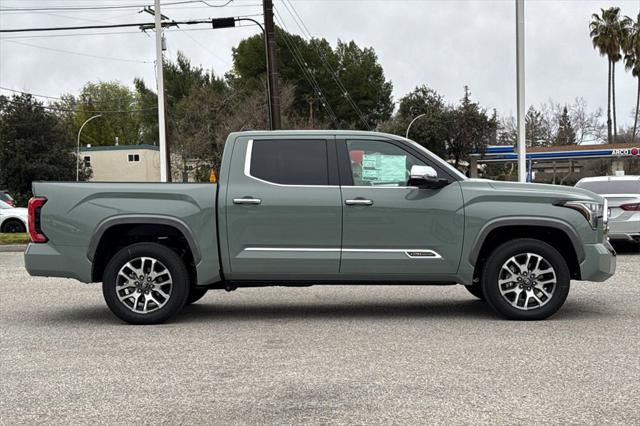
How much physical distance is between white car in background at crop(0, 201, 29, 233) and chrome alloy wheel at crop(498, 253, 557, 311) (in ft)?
62.2

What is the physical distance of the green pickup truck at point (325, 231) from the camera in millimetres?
7074

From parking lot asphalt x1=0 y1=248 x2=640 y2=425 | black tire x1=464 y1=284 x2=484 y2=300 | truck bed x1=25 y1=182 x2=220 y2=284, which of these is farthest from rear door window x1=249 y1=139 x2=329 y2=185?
black tire x1=464 y1=284 x2=484 y2=300

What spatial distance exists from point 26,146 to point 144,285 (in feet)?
173

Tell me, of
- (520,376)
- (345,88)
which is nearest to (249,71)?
(345,88)

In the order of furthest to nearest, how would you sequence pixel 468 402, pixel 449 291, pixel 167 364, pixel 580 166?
pixel 580 166 < pixel 449 291 < pixel 167 364 < pixel 468 402

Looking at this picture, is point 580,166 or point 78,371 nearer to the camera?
point 78,371

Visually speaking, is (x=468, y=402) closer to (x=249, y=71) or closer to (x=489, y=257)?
(x=489, y=257)

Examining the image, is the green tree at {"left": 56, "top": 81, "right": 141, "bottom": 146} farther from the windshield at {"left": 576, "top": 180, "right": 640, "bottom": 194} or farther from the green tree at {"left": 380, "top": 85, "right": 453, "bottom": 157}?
the windshield at {"left": 576, "top": 180, "right": 640, "bottom": 194}

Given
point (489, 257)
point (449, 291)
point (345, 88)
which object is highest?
point (345, 88)

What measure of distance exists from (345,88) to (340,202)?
64.1m

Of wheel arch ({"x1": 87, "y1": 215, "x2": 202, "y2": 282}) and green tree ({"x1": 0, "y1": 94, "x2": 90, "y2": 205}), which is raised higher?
green tree ({"x1": 0, "y1": 94, "x2": 90, "y2": 205})

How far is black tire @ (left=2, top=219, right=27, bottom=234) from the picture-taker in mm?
22656

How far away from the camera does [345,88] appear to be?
7000 cm

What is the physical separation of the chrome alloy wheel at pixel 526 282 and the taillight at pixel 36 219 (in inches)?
181
